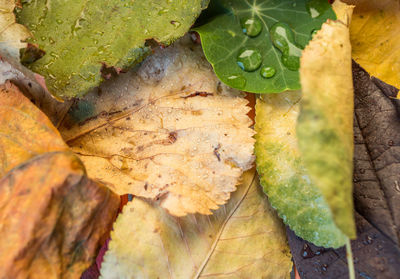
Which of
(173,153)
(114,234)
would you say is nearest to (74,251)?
(114,234)

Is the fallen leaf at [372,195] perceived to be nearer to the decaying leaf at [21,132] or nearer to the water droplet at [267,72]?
the water droplet at [267,72]

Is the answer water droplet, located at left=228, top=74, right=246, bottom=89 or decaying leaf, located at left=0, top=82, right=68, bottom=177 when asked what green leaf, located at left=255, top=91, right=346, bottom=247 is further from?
decaying leaf, located at left=0, top=82, right=68, bottom=177

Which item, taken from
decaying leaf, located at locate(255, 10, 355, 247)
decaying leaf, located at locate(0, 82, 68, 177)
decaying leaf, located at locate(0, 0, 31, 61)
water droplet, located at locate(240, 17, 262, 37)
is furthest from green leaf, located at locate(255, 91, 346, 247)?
decaying leaf, located at locate(0, 0, 31, 61)

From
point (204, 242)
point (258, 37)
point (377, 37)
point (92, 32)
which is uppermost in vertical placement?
point (92, 32)

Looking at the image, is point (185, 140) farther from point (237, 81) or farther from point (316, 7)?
point (316, 7)

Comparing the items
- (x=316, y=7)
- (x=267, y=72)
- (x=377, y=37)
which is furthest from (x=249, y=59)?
(x=377, y=37)

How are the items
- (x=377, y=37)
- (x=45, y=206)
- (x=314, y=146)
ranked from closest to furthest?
(x=314, y=146) → (x=45, y=206) → (x=377, y=37)

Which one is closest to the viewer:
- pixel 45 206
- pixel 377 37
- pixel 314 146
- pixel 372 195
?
pixel 314 146
